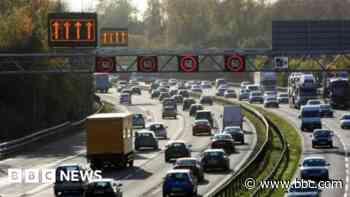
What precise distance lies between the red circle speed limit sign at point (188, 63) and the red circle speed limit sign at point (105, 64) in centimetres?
492

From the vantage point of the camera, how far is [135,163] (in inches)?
2494

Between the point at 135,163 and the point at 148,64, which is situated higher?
the point at 148,64

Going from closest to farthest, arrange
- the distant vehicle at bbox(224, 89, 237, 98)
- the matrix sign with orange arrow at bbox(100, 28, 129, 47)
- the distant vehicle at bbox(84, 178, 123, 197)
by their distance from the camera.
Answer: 1. the distant vehicle at bbox(84, 178, 123, 197)
2. the matrix sign with orange arrow at bbox(100, 28, 129, 47)
3. the distant vehicle at bbox(224, 89, 237, 98)

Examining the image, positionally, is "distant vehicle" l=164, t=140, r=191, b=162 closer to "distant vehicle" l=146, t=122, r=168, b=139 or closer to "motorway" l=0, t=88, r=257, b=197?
"motorway" l=0, t=88, r=257, b=197

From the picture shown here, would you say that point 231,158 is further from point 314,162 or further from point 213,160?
point 314,162

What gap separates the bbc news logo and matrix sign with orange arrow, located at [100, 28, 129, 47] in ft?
143

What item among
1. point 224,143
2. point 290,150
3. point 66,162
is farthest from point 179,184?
point 290,150

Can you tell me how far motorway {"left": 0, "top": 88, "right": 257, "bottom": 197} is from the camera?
158 feet

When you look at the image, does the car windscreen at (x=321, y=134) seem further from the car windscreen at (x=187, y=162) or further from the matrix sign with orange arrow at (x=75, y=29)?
the car windscreen at (x=187, y=162)

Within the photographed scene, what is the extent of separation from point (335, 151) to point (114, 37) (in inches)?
1518

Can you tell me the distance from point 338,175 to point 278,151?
1579cm

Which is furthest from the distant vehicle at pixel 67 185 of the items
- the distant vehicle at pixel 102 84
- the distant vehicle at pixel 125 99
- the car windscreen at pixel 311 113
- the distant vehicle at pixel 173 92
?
the distant vehicle at pixel 102 84

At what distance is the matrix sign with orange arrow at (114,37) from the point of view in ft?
335

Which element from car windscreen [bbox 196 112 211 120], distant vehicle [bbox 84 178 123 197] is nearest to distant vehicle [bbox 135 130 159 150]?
car windscreen [bbox 196 112 211 120]
